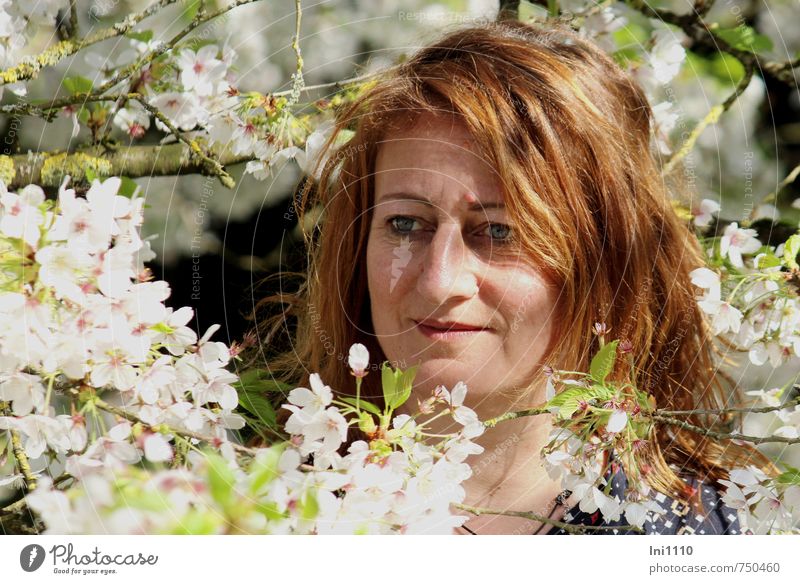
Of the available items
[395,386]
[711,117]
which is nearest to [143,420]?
[395,386]

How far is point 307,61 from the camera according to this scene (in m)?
0.67

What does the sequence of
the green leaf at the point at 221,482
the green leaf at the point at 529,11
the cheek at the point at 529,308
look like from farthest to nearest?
the green leaf at the point at 529,11
the cheek at the point at 529,308
the green leaf at the point at 221,482

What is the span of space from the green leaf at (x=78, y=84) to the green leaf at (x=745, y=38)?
20.1 inches

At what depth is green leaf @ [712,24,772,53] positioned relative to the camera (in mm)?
749

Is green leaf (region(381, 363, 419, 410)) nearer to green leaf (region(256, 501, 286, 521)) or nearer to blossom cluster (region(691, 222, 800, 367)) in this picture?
green leaf (region(256, 501, 286, 521))

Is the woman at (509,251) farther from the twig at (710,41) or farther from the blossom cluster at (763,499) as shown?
the twig at (710,41)

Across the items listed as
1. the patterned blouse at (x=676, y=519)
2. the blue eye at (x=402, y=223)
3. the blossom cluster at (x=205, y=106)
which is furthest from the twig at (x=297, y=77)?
the patterned blouse at (x=676, y=519)

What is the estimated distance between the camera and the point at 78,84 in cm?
63

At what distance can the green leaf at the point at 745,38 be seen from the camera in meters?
0.75

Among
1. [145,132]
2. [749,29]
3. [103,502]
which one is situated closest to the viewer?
[103,502]

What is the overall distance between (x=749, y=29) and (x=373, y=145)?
0.35 m

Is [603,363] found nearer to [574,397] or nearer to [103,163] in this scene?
[574,397]

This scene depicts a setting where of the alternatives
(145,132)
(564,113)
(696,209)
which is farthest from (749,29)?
(145,132)
